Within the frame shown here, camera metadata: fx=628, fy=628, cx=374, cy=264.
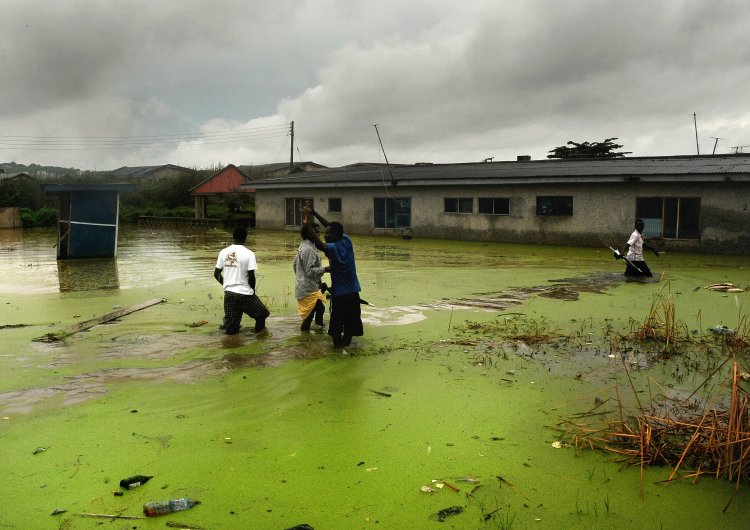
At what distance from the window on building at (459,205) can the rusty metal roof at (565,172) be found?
82cm

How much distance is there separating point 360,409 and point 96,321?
478cm

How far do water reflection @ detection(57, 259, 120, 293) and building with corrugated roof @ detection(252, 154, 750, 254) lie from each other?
41.2 feet

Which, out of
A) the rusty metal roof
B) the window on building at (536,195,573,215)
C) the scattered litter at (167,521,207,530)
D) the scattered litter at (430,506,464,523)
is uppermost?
the rusty metal roof

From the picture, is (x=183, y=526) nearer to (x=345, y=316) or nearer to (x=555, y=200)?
(x=345, y=316)

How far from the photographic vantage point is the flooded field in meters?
3.62

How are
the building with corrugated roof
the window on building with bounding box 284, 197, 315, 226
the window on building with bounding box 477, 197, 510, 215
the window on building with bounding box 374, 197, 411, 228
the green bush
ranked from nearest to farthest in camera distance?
the building with corrugated roof → the window on building with bounding box 477, 197, 510, 215 → the window on building with bounding box 374, 197, 411, 228 → the window on building with bounding box 284, 197, 315, 226 → the green bush

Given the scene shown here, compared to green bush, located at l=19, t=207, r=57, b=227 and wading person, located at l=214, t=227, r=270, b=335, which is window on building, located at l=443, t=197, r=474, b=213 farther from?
green bush, located at l=19, t=207, r=57, b=227

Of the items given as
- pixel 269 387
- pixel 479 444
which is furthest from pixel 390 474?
pixel 269 387

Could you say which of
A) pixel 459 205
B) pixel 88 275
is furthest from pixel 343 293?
pixel 459 205

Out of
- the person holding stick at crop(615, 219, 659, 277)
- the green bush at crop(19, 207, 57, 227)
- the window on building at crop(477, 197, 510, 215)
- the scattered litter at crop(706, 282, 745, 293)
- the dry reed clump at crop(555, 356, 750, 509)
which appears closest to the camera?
the dry reed clump at crop(555, 356, 750, 509)

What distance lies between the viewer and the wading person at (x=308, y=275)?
7582 mm

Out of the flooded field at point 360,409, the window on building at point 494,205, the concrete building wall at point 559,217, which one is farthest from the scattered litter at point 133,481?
the window on building at point 494,205

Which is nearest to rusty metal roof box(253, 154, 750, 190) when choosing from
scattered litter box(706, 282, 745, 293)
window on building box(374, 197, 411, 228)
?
window on building box(374, 197, 411, 228)

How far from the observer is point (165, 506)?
11.6 feet
